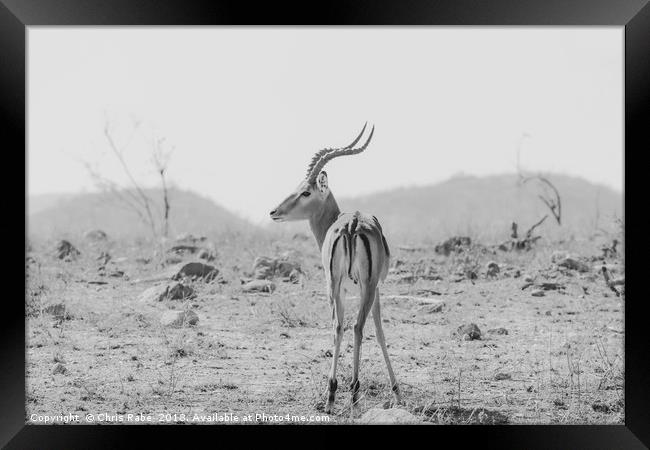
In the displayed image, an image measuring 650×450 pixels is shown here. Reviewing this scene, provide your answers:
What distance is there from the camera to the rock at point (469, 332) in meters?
8.77

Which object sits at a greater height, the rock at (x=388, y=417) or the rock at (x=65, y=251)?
the rock at (x=65, y=251)

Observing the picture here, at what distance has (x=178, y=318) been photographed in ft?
29.7

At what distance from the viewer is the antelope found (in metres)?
6.01

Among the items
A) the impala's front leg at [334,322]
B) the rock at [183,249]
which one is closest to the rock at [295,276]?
the rock at [183,249]

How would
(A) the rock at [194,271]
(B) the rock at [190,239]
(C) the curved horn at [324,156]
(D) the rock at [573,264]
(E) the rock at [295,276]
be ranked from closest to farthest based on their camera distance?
(C) the curved horn at [324,156]
(E) the rock at [295,276]
(A) the rock at [194,271]
(D) the rock at [573,264]
(B) the rock at [190,239]

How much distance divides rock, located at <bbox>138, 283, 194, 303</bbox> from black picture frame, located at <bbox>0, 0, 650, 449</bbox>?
389 cm

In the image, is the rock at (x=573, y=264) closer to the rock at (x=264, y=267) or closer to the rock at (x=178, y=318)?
the rock at (x=264, y=267)

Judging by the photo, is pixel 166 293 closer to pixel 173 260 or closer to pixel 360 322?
pixel 173 260

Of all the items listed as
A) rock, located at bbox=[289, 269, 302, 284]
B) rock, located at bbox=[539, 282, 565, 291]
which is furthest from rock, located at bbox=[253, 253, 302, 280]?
rock, located at bbox=[539, 282, 565, 291]

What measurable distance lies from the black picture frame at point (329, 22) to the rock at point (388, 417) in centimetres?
11

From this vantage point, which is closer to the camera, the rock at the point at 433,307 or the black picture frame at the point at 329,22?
the black picture frame at the point at 329,22

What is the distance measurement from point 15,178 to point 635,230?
5012mm

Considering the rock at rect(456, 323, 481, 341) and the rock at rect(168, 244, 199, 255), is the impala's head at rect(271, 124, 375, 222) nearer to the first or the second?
the rock at rect(456, 323, 481, 341)

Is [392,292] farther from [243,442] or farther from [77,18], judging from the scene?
[77,18]
